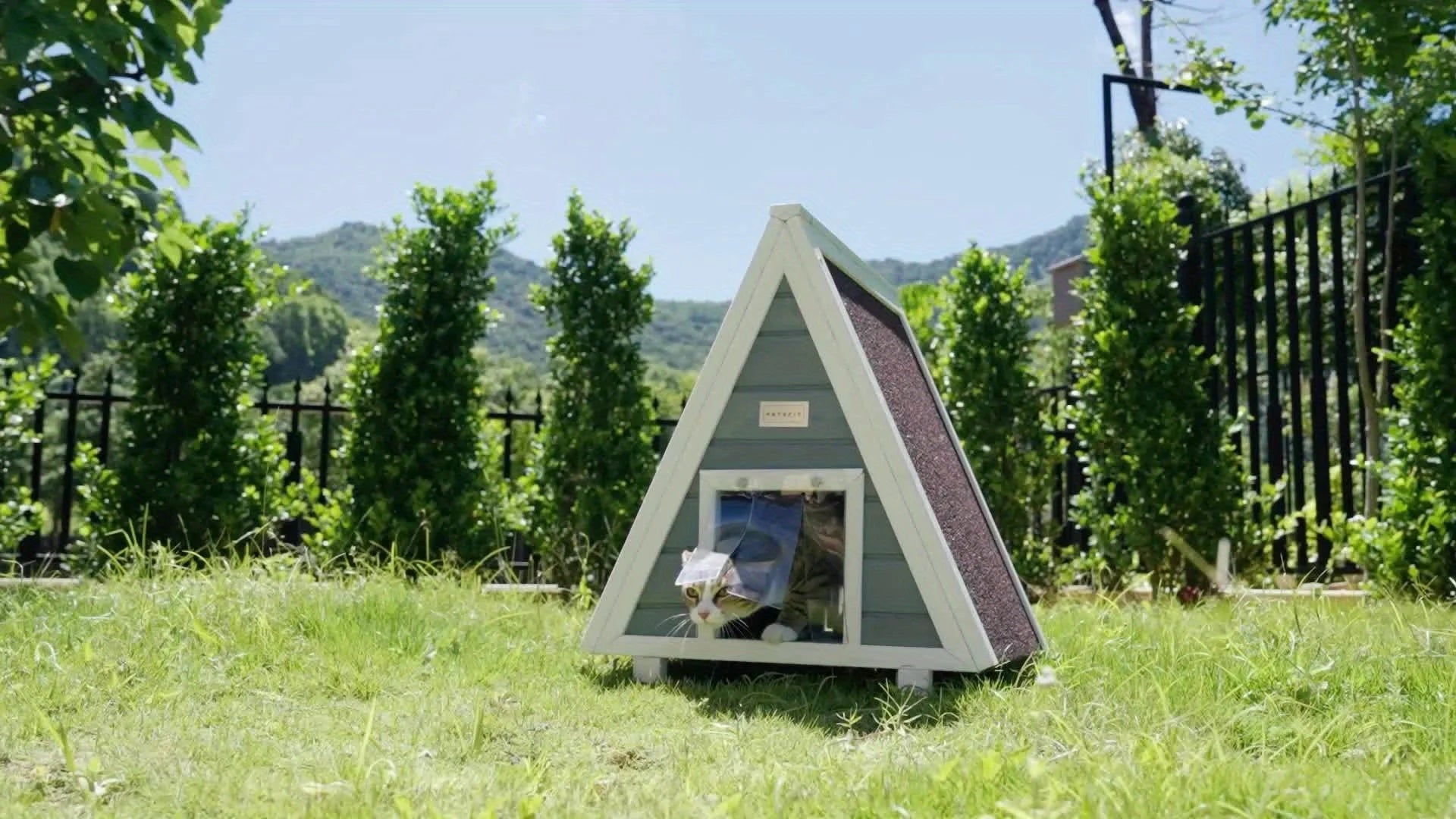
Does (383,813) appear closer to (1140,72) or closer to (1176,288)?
(1176,288)

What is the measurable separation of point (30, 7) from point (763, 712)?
9.14 feet

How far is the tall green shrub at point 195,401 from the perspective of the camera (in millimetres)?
6203

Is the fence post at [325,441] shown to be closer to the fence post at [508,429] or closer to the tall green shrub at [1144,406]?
the fence post at [508,429]

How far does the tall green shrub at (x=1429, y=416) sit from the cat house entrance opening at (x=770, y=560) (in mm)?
2737

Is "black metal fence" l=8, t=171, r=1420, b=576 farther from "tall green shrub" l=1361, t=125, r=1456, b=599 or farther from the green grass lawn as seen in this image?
the green grass lawn

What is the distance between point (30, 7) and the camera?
319 cm

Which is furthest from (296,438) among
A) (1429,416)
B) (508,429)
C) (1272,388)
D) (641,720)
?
(1429,416)

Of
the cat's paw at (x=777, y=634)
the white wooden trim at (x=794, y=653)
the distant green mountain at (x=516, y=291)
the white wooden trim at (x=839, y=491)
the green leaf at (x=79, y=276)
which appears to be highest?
the distant green mountain at (x=516, y=291)

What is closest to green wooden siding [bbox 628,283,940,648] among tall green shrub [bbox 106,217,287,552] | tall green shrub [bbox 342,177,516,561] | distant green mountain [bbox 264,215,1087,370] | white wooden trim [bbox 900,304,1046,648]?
white wooden trim [bbox 900,304,1046,648]

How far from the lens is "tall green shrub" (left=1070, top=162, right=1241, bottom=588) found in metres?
5.74

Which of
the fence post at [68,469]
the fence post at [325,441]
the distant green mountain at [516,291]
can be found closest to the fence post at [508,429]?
the fence post at [325,441]

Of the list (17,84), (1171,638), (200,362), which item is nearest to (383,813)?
(1171,638)

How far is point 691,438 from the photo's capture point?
3.54 m

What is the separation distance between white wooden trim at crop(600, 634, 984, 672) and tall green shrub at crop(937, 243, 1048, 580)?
322 centimetres
